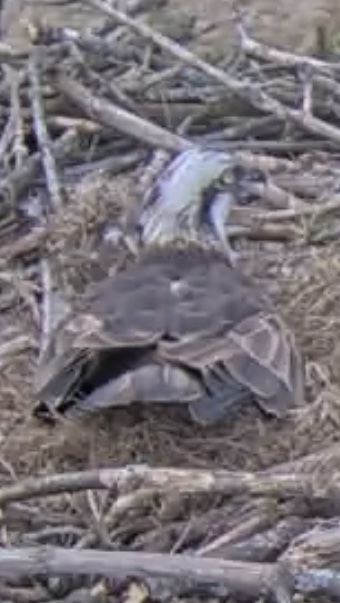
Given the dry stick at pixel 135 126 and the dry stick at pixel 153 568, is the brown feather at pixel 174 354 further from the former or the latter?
the dry stick at pixel 135 126

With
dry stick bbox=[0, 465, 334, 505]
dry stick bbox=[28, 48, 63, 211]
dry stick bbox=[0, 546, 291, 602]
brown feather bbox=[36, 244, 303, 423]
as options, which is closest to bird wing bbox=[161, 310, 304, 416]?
brown feather bbox=[36, 244, 303, 423]

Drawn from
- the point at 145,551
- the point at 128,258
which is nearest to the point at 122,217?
the point at 128,258

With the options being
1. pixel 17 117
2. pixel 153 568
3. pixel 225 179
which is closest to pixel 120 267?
pixel 225 179

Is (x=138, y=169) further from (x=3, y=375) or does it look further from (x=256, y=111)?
(x=3, y=375)

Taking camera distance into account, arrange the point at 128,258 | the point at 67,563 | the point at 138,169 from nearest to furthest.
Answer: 1. the point at 67,563
2. the point at 128,258
3. the point at 138,169

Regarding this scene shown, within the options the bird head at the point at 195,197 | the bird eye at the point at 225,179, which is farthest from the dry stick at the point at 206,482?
the bird eye at the point at 225,179

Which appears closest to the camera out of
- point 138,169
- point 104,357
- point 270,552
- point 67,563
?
point 67,563

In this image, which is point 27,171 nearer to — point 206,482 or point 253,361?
point 253,361
